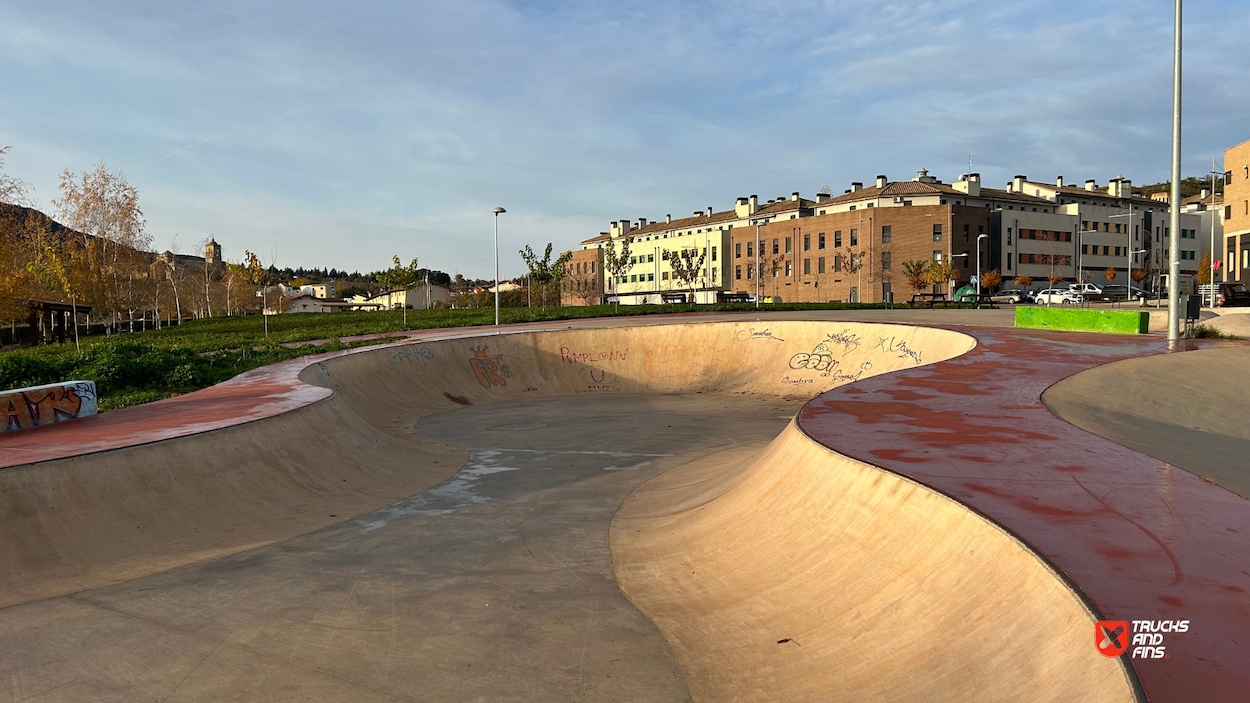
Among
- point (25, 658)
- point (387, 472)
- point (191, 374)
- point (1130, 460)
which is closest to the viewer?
point (25, 658)

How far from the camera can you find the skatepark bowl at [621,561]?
4176mm

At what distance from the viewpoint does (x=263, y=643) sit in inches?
221

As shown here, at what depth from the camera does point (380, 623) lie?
19.8 ft

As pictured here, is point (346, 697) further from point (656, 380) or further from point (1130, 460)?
point (656, 380)

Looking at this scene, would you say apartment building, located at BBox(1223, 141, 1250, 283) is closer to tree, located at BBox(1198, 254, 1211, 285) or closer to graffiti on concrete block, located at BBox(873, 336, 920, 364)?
tree, located at BBox(1198, 254, 1211, 285)

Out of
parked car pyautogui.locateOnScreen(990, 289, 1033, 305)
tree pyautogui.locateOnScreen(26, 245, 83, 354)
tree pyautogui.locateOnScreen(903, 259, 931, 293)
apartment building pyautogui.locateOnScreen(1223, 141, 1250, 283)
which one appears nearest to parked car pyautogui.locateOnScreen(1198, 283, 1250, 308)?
apartment building pyautogui.locateOnScreen(1223, 141, 1250, 283)

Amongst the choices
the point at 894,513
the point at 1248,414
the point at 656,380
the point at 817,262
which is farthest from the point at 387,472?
the point at 817,262

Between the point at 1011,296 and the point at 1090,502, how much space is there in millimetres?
73842

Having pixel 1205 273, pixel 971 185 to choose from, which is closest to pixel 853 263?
pixel 971 185

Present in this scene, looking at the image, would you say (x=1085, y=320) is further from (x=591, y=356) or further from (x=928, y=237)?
(x=928, y=237)

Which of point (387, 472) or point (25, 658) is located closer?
point (25, 658)

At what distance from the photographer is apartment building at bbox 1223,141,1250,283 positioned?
160 ft

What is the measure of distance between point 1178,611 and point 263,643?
6339mm

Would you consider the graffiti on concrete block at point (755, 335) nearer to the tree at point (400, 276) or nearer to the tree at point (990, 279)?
the tree at point (400, 276)
